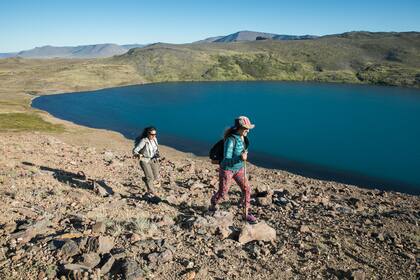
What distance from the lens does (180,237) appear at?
9.34m

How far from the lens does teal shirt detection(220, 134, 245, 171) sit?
33.8 ft

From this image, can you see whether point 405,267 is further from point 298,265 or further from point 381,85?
point 381,85

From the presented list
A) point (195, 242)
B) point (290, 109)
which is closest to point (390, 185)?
point (195, 242)

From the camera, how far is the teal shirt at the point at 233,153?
10289 millimetres

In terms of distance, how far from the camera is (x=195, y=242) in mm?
9086

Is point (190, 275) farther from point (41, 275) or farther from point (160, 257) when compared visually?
point (41, 275)

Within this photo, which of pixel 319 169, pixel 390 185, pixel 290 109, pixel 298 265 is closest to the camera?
pixel 298 265

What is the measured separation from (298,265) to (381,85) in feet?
457

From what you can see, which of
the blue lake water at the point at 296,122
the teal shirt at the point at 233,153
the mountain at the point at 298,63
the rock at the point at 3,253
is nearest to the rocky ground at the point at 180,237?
the rock at the point at 3,253

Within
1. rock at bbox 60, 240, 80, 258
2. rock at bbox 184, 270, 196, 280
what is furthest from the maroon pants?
rock at bbox 60, 240, 80, 258

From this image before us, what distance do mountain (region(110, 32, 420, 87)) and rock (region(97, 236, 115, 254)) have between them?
5503 inches

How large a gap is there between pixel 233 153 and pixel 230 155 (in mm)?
118

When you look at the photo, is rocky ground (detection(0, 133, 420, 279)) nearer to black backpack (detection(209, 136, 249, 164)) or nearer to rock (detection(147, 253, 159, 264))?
rock (detection(147, 253, 159, 264))

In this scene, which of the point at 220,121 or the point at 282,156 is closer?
the point at 282,156
